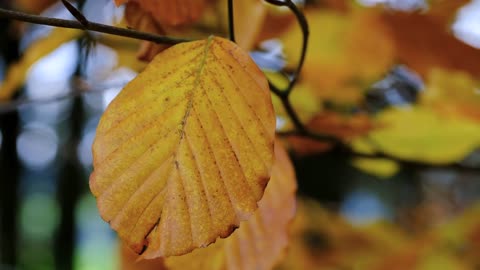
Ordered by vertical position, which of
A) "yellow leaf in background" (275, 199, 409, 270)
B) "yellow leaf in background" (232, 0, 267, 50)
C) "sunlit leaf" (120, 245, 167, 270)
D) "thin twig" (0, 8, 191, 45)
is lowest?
"yellow leaf in background" (275, 199, 409, 270)

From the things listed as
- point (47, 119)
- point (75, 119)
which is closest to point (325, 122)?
point (75, 119)

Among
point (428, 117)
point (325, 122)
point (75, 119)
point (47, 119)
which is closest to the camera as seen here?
point (325, 122)

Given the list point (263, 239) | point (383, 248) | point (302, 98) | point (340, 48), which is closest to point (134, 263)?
point (263, 239)

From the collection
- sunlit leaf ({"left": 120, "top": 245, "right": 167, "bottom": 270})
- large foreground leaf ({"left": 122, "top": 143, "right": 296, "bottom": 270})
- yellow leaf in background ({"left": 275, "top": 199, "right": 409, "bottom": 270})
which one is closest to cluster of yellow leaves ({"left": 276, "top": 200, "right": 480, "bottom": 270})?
yellow leaf in background ({"left": 275, "top": 199, "right": 409, "bottom": 270})

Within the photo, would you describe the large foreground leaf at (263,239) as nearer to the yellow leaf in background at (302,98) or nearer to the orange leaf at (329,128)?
the orange leaf at (329,128)

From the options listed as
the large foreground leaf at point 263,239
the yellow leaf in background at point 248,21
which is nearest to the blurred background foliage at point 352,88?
the yellow leaf in background at point 248,21

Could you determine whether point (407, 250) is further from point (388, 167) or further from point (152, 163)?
point (152, 163)

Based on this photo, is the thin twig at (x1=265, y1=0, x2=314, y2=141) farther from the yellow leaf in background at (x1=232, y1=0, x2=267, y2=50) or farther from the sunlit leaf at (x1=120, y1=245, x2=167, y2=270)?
the sunlit leaf at (x1=120, y1=245, x2=167, y2=270)
